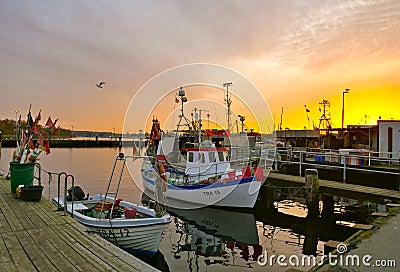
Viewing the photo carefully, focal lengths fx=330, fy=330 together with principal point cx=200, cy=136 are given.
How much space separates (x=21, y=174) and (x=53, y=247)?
5.93 metres

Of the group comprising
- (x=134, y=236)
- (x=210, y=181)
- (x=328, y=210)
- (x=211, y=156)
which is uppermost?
(x=211, y=156)

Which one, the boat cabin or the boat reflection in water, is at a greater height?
the boat cabin

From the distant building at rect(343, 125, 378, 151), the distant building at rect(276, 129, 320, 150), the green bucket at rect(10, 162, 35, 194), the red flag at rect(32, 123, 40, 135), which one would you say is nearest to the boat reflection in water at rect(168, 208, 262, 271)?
the green bucket at rect(10, 162, 35, 194)

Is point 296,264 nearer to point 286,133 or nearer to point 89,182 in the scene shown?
point 89,182

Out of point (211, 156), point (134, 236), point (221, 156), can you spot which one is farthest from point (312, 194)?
point (134, 236)

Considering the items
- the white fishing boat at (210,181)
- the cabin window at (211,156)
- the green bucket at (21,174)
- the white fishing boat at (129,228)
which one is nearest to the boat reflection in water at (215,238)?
the white fishing boat at (210,181)

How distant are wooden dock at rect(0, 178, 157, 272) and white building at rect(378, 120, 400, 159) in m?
17.3

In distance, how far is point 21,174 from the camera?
10.9 m

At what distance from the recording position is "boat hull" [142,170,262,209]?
1465 cm

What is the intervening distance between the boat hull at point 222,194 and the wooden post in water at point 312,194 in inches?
91.7

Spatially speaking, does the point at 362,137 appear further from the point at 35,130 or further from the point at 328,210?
the point at 35,130

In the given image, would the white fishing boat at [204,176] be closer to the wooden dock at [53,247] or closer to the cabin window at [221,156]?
the cabin window at [221,156]

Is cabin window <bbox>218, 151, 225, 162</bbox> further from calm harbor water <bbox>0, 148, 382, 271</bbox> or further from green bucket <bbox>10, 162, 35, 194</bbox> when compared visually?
green bucket <bbox>10, 162, 35, 194</bbox>

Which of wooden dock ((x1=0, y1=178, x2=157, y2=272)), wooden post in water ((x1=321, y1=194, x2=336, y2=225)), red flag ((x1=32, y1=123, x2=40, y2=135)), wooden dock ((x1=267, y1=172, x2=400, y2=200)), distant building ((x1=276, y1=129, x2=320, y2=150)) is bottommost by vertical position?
wooden post in water ((x1=321, y1=194, x2=336, y2=225))
